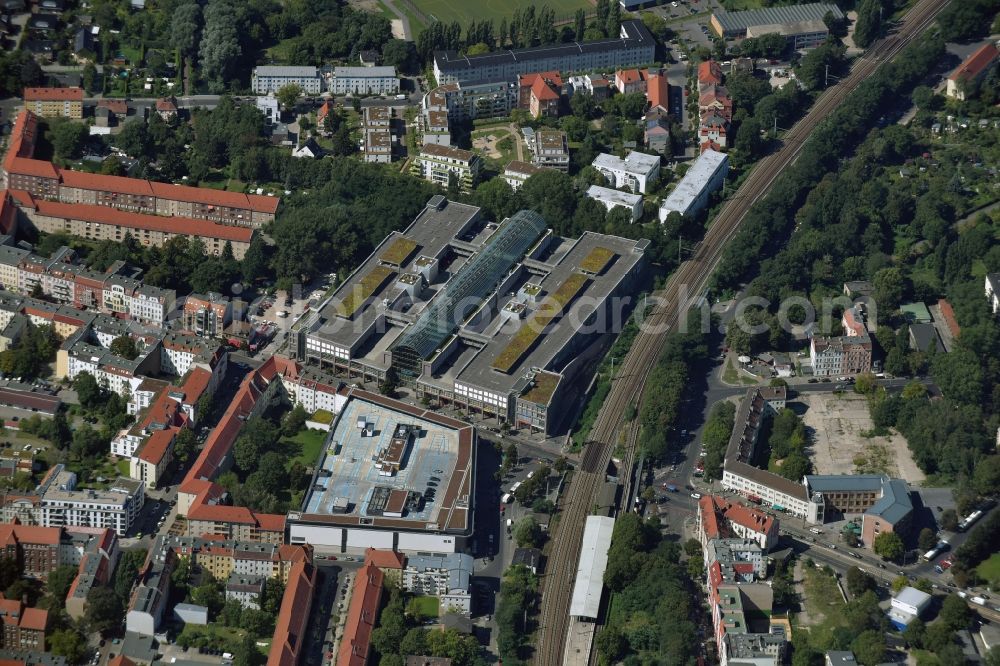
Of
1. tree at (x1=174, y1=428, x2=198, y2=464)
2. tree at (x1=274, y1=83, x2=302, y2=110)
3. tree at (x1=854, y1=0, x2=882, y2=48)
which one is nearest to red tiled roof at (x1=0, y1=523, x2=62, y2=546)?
tree at (x1=174, y1=428, x2=198, y2=464)

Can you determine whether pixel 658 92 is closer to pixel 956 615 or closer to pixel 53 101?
pixel 53 101

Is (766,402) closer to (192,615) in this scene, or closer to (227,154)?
(192,615)

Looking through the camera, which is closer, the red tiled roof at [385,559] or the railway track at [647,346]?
the red tiled roof at [385,559]

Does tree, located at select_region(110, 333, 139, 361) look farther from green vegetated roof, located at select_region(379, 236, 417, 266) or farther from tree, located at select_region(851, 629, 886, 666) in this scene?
tree, located at select_region(851, 629, 886, 666)

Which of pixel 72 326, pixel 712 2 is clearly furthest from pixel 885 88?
pixel 72 326

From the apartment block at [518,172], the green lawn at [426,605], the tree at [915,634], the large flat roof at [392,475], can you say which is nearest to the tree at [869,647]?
the tree at [915,634]

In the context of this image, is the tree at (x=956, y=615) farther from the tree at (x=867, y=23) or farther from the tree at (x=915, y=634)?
the tree at (x=867, y=23)

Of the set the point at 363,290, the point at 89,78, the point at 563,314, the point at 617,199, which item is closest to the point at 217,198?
the point at 363,290
